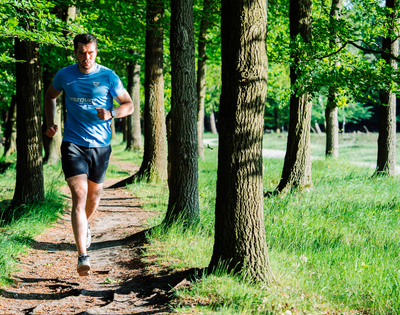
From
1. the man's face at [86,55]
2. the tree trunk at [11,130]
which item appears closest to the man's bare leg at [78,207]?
the man's face at [86,55]

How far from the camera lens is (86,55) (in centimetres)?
386

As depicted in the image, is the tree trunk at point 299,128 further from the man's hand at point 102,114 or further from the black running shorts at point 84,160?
the man's hand at point 102,114

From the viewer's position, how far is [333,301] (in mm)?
3494

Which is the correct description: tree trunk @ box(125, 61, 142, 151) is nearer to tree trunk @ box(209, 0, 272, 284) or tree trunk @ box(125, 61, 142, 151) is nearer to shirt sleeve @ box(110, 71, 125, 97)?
shirt sleeve @ box(110, 71, 125, 97)

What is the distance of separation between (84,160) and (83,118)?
1.46ft

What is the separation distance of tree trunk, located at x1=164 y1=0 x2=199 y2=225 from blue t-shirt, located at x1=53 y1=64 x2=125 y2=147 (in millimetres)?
1746

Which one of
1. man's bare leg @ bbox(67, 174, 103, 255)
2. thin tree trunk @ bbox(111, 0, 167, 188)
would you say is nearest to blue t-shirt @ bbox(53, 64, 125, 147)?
man's bare leg @ bbox(67, 174, 103, 255)

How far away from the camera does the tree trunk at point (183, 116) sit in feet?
18.4

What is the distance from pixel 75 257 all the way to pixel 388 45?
8782 mm

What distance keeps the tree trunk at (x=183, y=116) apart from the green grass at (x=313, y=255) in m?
0.53

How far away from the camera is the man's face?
3824 mm

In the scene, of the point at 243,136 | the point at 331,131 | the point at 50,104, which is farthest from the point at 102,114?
the point at 331,131

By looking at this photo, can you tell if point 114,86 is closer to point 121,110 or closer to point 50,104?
point 121,110

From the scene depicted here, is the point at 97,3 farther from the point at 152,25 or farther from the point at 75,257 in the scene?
the point at 75,257
